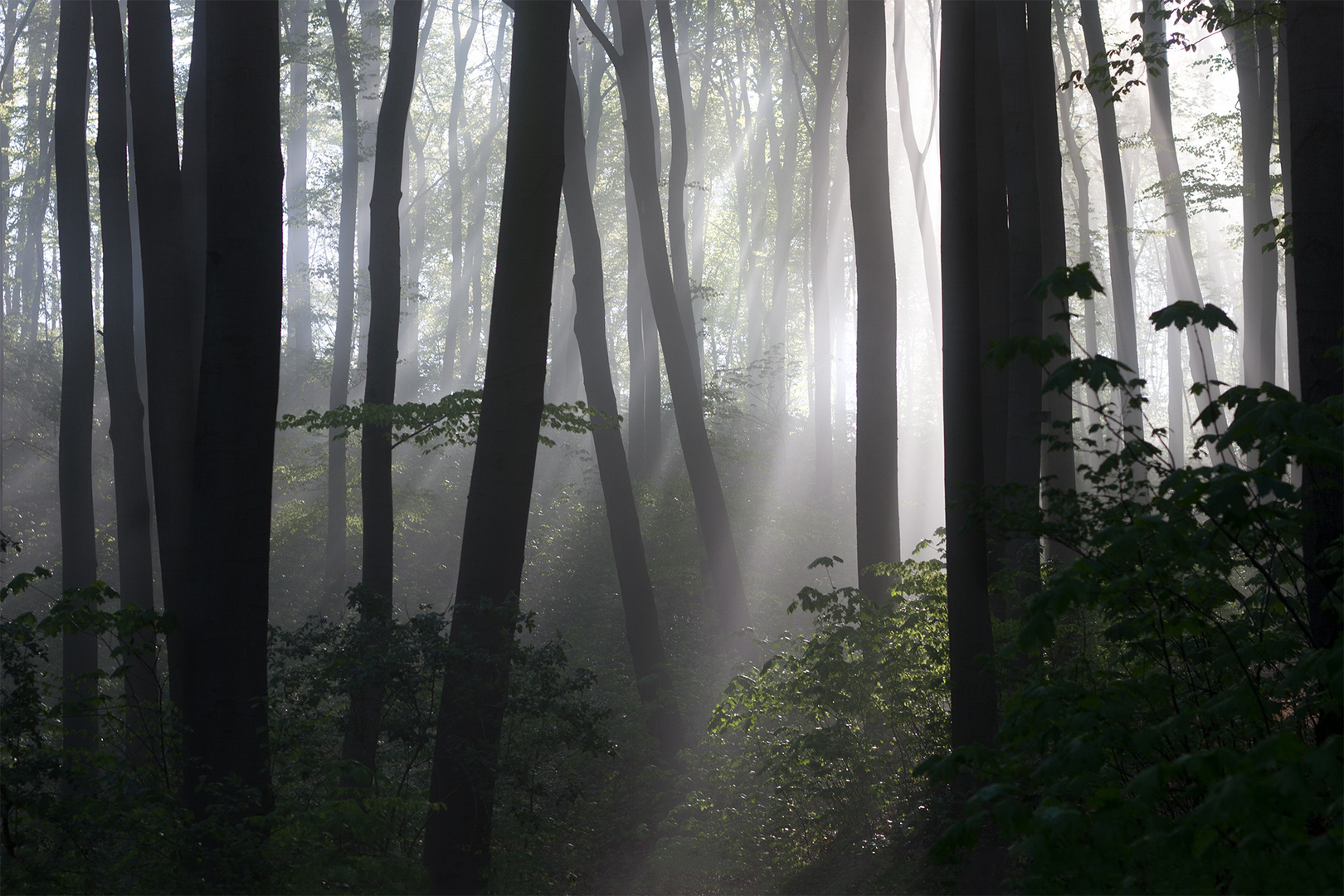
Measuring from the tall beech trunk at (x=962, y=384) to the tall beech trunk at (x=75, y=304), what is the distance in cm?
1017

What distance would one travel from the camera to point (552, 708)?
6.82m

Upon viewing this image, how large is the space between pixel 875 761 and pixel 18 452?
23.5 m

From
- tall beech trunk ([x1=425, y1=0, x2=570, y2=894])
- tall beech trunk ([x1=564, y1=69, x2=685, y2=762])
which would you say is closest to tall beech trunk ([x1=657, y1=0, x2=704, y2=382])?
tall beech trunk ([x1=564, y1=69, x2=685, y2=762])

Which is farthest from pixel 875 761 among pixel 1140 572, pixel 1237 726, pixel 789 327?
pixel 789 327

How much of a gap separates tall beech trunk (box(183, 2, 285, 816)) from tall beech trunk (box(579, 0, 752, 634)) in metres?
6.96

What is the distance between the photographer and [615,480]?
12172 mm

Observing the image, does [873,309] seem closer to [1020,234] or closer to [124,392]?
[1020,234]

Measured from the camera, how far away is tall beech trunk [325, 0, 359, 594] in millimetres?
17797

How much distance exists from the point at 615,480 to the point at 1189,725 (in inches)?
369

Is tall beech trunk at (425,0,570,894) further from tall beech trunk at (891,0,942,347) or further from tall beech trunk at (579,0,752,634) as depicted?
tall beech trunk at (891,0,942,347)

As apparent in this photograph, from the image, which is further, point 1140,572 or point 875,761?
point 875,761

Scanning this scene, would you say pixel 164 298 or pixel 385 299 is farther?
pixel 385 299

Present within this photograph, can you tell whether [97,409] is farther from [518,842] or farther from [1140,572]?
[1140,572]

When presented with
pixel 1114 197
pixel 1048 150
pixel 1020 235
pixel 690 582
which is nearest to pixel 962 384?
pixel 1020 235
